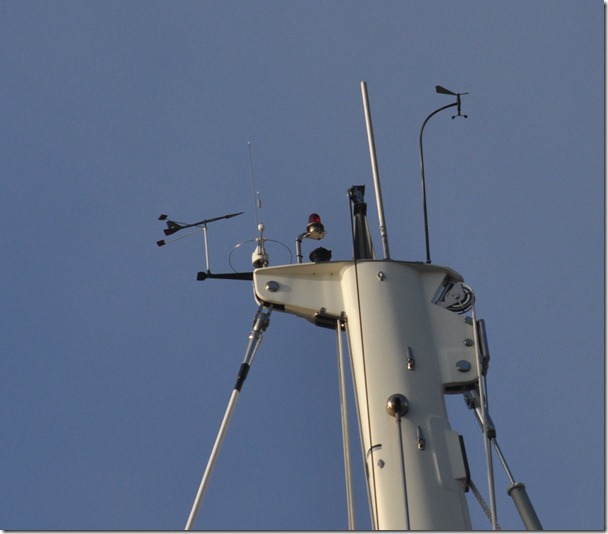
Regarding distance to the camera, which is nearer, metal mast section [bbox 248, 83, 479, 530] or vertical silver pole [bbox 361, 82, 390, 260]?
metal mast section [bbox 248, 83, 479, 530]

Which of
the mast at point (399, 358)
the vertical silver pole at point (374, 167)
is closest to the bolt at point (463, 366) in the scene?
the mast at point (399, 358)

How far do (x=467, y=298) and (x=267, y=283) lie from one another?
2060 millimetres

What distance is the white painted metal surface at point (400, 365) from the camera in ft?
41.7

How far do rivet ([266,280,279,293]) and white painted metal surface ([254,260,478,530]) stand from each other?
0.01 meters

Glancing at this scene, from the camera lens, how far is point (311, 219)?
15.7 m

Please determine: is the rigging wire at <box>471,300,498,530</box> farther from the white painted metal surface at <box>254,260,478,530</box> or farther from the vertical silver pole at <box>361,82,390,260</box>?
the vertical silver pole at <box>361,82,390,260</box>

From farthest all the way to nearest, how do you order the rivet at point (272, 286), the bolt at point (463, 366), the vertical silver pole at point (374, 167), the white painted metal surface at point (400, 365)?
the vertical silver pole at point (374, 167), the rivet at point (272, 286), the bolt at point (463, 366), the white painted metal surface at point (400, 365)

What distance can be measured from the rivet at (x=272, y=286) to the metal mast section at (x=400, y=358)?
0.01 meters

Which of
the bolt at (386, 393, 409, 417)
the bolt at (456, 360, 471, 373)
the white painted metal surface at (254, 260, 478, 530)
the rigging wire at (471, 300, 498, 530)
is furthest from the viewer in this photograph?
the bolt at (456, 360, 471, 373)

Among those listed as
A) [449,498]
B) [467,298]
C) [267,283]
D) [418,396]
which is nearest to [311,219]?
[267,283]

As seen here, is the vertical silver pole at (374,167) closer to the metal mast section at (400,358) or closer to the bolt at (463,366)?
the metal mast section at (400,358)

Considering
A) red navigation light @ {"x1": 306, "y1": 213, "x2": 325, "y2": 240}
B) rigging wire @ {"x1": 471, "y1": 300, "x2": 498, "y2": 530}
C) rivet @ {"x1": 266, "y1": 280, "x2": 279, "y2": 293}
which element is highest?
red navigation light @ {"x1": 306, "y1": 213, "x2": 325, "y2": 240}

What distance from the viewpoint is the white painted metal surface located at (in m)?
12.7

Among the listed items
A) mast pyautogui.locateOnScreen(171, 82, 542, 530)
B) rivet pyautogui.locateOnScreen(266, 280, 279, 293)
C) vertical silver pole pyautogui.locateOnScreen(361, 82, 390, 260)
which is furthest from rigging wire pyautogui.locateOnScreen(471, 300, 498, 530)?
rivet pyautogui.locateOnScreen(266, 280, 279, 293)
